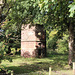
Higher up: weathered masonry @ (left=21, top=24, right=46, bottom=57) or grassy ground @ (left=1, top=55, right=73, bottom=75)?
weathered masonry @ (left=21, top=24, right=46, bottom=57)

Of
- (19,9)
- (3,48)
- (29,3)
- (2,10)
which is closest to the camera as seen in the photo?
(3,48)

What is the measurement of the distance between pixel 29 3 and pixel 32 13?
0.95m

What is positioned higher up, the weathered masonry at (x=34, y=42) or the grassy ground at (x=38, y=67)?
the weathered masonry at (x=34, y=42)

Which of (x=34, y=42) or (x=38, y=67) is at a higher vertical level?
(x=34, y=42)

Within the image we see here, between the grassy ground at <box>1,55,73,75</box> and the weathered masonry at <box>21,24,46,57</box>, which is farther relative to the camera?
the weathered masonry at <box>21,24,46,57</box>

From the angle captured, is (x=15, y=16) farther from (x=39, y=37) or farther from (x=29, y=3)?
(x=39, y=37)

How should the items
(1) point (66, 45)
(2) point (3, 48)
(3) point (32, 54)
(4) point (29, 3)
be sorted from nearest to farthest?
(2) point (3, 48), (4) point (29, 3), (3) point (32, 54), (1) point (66, 45)

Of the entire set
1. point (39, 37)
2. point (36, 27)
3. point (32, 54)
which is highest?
point (36, 27)

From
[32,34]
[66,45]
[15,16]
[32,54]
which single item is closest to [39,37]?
[32,34]

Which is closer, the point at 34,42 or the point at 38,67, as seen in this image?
the point at 38,67

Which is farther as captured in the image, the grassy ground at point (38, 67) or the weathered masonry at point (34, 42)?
the weathered masonry at point (34, 42)

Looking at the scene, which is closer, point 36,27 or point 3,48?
point 3,48

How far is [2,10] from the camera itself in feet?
22.2

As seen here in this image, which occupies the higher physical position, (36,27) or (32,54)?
(36,27)
